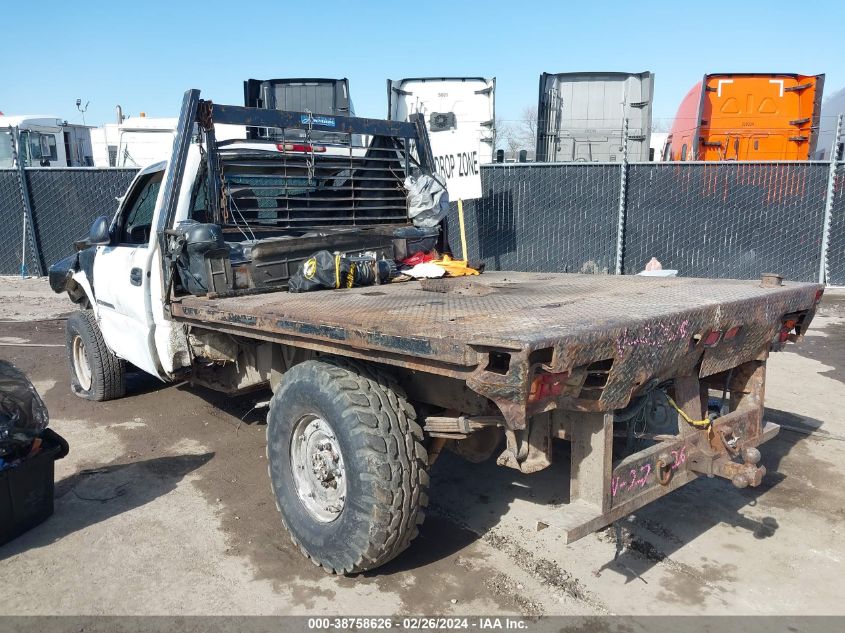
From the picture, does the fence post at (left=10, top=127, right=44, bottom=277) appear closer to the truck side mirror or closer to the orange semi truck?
the truck side mirror

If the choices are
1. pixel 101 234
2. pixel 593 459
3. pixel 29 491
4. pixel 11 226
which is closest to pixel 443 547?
pixel 593 459

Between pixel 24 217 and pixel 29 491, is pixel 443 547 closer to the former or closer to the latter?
pixel 29 491

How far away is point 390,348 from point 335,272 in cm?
178

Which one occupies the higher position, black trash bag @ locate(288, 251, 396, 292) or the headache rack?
the headache rack

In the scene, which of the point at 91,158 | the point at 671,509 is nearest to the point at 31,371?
the point at 671,509

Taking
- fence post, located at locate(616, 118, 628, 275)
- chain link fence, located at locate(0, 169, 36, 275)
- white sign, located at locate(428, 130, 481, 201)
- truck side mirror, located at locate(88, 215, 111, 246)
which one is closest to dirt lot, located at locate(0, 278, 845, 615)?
truck side mirror, located at locate(88, 215, 111, 246)

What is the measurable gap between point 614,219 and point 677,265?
49.1 inches

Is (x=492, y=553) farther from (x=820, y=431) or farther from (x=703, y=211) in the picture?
(x=703, y=211)

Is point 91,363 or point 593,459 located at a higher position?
point 593,459

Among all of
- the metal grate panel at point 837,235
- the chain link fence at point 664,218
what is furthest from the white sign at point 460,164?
the metal grate panel at point 837,235

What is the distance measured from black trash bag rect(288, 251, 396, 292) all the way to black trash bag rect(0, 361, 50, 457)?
4.96 ft

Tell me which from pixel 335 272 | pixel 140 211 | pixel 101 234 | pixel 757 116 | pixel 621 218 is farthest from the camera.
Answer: pixel 757 116

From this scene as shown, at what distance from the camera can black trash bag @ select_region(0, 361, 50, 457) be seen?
3422mm

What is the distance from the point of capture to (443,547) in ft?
11.2
